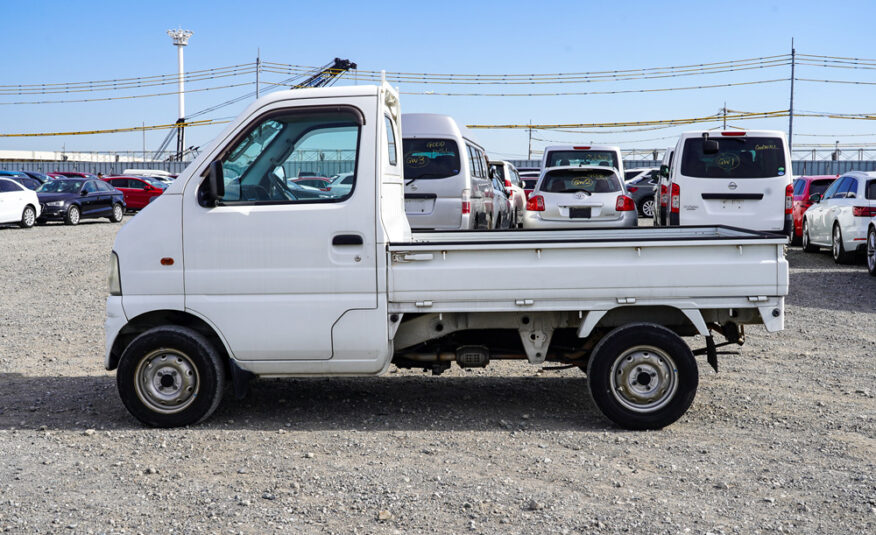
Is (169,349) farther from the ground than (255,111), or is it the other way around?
(255,111)

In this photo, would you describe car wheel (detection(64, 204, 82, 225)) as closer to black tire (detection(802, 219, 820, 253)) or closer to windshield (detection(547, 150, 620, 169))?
windshield (detection(547, 150, 620, 169))

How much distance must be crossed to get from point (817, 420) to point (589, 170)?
9793mm

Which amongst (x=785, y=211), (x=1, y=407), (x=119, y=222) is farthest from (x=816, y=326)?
(x=119, y=222)

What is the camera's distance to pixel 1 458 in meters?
5.59

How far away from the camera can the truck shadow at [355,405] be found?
20.8ft

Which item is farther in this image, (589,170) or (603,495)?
(589,170)

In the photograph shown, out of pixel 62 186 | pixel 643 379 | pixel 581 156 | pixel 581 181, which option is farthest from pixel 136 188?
pixel 643 379

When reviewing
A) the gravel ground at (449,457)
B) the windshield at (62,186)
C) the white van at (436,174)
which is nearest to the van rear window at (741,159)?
the white van at (436,174)

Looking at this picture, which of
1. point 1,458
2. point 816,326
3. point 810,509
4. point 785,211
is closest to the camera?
point 810,509

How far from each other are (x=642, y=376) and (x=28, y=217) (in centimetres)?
2439

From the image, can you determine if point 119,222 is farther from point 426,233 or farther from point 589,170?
point 426,233

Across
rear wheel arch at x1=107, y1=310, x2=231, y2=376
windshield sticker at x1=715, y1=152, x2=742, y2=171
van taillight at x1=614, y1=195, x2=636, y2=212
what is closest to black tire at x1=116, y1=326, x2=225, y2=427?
rear wheel arch at x1=107, y1=310, x2=231, y2=376

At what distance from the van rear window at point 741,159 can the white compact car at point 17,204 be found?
772 inches

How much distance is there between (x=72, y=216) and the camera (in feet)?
93.9
